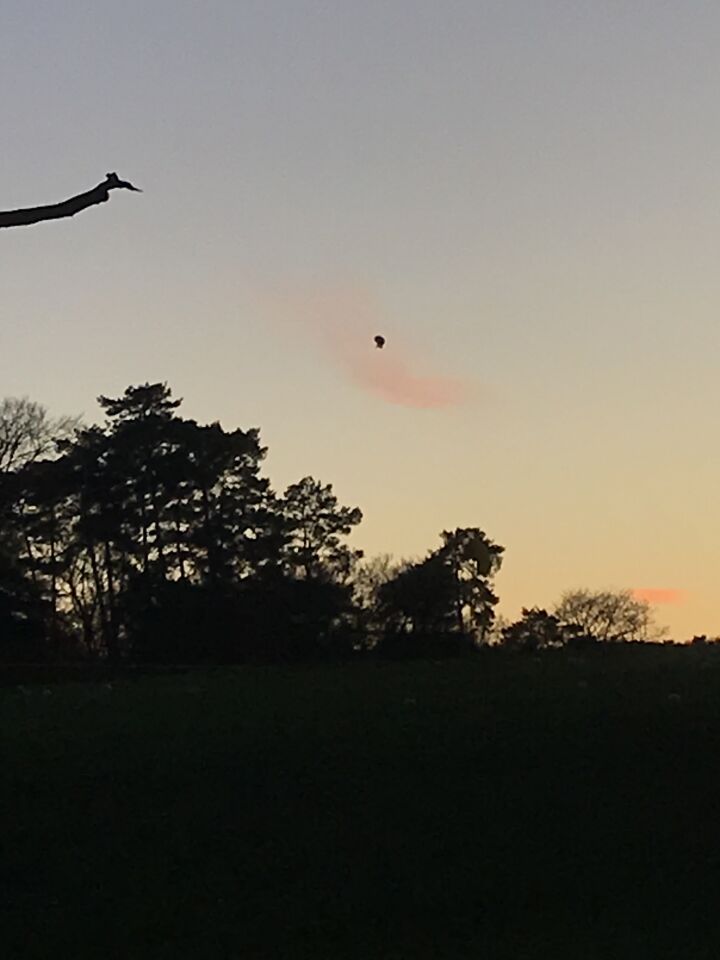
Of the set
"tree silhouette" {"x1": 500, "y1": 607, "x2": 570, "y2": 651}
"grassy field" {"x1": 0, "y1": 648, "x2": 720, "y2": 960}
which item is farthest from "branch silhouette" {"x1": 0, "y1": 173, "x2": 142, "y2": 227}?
"tree silhouette" {"x1": 500, "y1": 607, "x2": 570, "y2": 651}

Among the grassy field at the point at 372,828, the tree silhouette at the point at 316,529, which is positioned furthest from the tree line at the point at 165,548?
the grassy field at the point at 372,828

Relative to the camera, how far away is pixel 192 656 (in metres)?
40.0

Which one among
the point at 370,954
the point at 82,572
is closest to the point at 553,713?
the point at 370,954

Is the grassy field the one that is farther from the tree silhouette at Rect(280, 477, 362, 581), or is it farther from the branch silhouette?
the tree silhouette at Rect(280, 477, 362, 581)

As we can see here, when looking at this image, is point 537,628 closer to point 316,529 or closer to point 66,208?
point 316,529

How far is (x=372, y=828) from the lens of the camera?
11914 mm

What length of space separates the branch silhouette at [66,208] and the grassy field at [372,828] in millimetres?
4859

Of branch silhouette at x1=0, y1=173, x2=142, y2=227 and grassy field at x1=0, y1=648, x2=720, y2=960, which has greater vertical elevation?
branch silhouette at x1=0, y1=173, x2=142, y2=227

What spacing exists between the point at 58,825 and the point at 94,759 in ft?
5.75

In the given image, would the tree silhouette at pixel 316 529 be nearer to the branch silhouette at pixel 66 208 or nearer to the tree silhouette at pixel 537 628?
the tree silhouette at pixel 537 628

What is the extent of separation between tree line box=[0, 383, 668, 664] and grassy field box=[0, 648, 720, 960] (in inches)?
1055

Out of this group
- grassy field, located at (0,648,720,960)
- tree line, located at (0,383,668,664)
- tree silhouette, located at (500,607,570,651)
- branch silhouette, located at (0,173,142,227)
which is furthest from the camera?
tree silhouette, located at (500,607,570,651)

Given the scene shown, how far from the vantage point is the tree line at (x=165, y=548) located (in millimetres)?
43781

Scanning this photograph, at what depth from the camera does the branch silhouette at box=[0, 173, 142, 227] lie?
A: 7.46m
